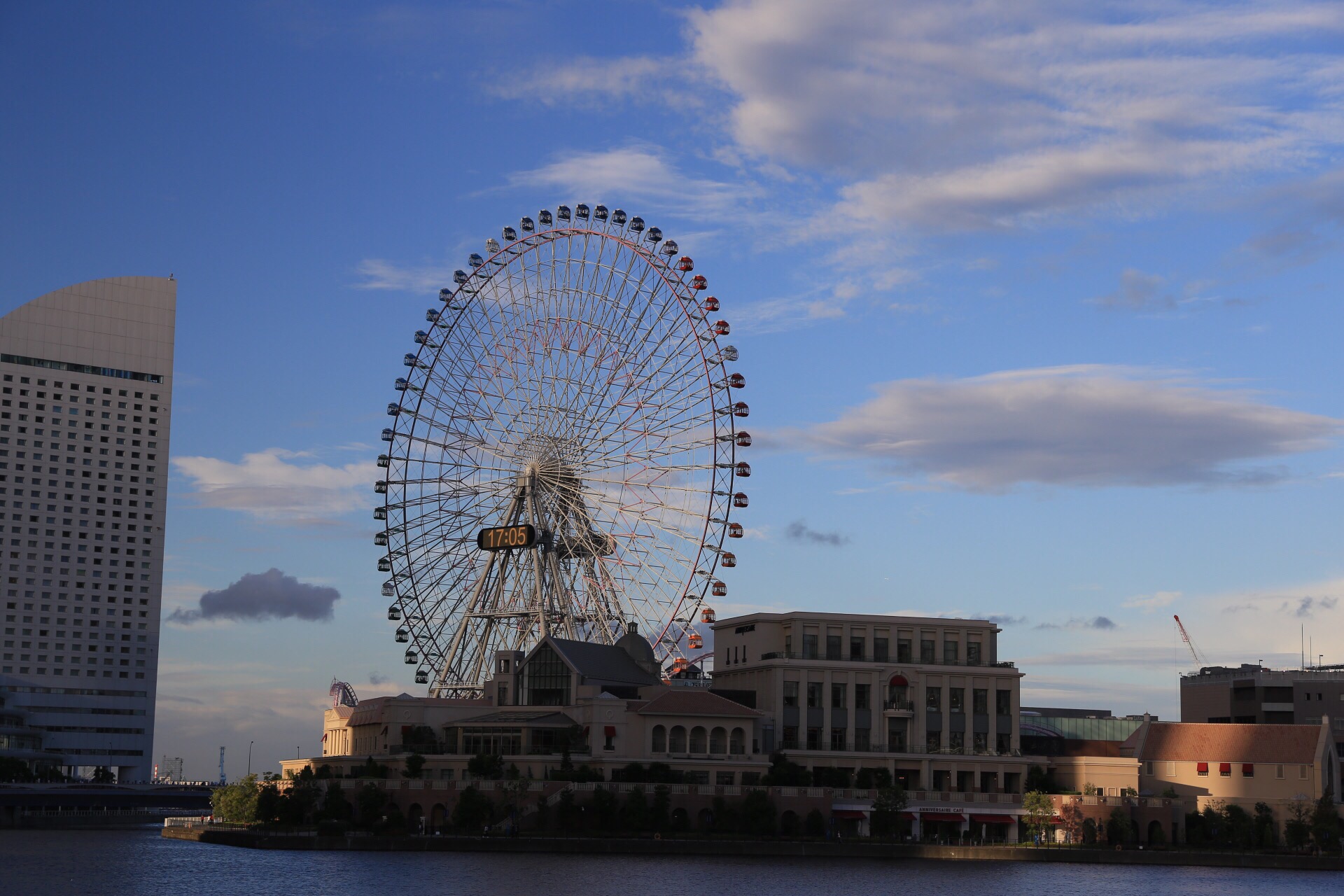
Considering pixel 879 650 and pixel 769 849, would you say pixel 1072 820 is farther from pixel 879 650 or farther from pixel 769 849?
pixel 769 849

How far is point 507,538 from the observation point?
136125 millimetres

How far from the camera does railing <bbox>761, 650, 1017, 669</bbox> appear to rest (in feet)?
464

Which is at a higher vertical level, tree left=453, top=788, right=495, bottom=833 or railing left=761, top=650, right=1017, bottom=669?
railing left=761, top=650, right=1017, bottom=669

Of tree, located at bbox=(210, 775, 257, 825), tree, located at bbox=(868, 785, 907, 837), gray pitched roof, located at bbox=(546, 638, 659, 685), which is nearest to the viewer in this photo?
tree, located at bbox=(868, 785, 907, 837)

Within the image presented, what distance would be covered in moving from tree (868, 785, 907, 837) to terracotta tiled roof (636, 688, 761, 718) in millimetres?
13062

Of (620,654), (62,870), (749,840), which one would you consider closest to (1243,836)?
(749,840)

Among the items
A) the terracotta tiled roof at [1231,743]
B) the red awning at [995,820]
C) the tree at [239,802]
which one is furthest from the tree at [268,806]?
the terracotta tiled roof at [1231,743]

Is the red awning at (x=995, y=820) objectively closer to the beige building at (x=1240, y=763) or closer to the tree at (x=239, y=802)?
the beige building at (x=1240, y=763)

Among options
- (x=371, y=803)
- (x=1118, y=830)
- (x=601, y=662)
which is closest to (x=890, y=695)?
(x=1118, y=830)

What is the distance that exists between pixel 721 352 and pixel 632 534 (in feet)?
51.0

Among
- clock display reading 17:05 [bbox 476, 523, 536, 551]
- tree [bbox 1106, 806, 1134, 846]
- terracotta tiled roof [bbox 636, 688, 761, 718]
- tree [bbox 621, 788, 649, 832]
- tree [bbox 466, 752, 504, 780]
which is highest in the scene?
clock display reading 17:05 [bbox 476, 523, 536, 551]

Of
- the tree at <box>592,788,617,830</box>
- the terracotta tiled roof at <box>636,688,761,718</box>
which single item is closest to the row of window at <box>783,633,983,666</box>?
the terracotta tiled roof at <box>636,688,761,718</box>

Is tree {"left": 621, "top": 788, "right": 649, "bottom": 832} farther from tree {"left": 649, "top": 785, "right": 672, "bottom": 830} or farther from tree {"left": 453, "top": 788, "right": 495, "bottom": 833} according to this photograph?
tree {"left": 453, "top": 788, "right": 495, "bottom": 833}

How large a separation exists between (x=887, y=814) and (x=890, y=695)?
17.4 metres
